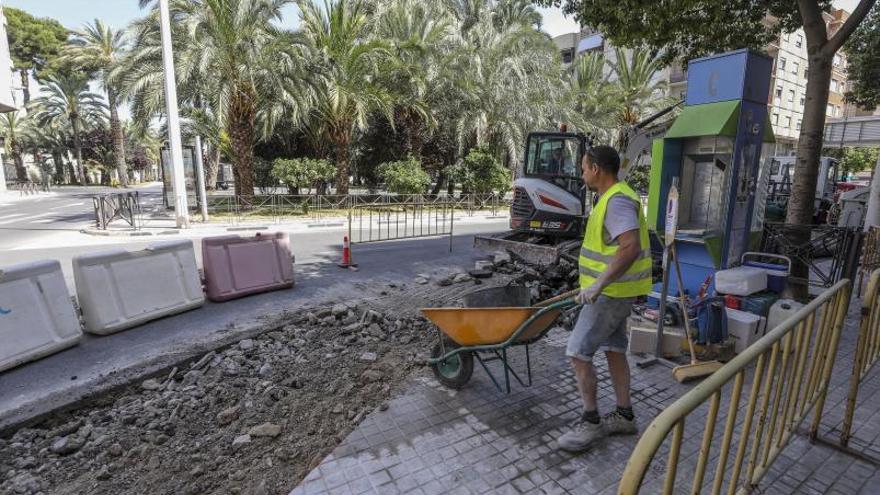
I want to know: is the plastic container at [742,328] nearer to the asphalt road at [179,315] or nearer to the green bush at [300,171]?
the asphalt road at [179,315]

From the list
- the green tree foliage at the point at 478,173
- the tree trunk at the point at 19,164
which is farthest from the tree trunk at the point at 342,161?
the tree trunk at the point at 19,164

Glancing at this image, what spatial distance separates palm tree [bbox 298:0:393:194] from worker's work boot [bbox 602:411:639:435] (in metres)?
16.5

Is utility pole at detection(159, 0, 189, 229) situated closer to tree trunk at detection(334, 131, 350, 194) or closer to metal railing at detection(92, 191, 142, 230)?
metal railing at detection(92, 191, 142, 230)

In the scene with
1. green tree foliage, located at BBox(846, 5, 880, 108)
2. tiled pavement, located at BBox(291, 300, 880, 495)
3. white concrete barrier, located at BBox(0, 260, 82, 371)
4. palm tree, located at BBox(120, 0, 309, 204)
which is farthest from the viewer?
green tree foliage, located at BBox(846, 5, 880, 108)

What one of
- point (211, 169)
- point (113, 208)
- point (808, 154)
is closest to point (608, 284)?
point (808, 154)

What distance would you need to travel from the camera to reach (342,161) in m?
19.8

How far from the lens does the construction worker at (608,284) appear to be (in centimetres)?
301

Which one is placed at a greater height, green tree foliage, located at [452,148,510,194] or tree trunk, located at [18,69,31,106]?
tree trunk, located at [18,69,31,106]

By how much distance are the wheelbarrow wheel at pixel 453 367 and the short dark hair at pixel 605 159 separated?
1867 mm

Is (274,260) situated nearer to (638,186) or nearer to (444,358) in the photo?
(444,358)

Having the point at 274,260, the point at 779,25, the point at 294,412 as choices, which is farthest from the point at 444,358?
the point at 779,25

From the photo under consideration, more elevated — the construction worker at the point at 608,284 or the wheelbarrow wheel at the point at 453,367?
the construction worker at the point at 608,284

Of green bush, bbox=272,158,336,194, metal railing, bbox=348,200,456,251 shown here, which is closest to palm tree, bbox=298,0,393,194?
green bush, bbox=272,158,336,194

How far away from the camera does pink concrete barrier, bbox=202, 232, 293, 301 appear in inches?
264
